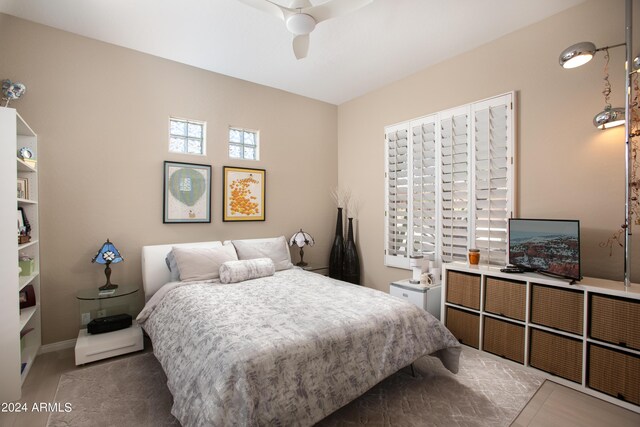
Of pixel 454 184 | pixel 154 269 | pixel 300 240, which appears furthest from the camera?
pixel 300 240

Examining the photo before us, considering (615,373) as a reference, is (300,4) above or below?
above

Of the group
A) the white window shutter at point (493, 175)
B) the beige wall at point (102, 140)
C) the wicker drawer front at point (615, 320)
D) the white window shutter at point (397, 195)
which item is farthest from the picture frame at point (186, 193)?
the wicker drawer front at point (615, 320)

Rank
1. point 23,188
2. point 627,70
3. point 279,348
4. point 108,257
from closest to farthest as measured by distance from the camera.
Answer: point 279,348
point 627,70
point 23,188
point 108,257

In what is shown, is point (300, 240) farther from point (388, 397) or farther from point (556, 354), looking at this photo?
point (556, 354)

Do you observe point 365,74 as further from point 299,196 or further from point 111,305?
point 111,305

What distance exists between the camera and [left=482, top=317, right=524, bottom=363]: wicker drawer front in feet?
8.58

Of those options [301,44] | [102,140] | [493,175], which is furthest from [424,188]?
[102,140]

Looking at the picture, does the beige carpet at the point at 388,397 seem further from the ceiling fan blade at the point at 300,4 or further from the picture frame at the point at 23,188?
the ceiling fan blade at the point at 300,4

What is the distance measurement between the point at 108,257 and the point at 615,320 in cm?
412

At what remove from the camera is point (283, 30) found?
2947mm

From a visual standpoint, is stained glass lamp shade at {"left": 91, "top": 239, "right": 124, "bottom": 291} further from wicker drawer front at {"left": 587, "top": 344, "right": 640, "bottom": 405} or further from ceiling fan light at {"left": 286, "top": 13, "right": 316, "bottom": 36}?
wicker drawer front at {"left": 587, "top": 344, "right": 640, "bottom": 405}

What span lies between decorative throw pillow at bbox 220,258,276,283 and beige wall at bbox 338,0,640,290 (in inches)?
101

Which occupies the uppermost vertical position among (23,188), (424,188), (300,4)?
(300,4)

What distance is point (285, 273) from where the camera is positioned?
11.4ft
